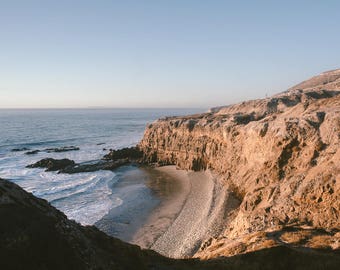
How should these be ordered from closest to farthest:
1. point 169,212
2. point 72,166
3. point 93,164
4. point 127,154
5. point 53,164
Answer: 1. point 169,212
2. point 53,164
3. point 72,166
4. point 93,164
5. point 127,154

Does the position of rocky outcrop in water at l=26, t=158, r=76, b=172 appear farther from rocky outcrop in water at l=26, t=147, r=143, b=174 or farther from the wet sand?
the wet sand

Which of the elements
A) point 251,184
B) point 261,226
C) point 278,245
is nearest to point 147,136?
point 251,184

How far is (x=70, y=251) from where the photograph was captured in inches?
372

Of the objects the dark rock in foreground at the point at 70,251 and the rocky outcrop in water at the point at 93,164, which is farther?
the rocky outcrop in water at the point at 93,164

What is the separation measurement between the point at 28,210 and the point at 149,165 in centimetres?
4454

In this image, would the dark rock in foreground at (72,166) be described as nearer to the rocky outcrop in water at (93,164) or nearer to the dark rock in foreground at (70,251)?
the rocky outcrop in water at (93,164)

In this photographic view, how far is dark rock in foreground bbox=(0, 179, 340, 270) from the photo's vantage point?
28.8 feet

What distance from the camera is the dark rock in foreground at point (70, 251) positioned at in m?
8.78

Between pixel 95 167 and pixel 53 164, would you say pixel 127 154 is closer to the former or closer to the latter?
pixel 95 167

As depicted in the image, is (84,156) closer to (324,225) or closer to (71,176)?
(71,176)

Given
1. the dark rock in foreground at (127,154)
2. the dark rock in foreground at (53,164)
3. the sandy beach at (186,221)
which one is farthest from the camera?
the dark rock in foreground at (127,154)

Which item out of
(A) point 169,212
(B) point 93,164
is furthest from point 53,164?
(A) point 169,212

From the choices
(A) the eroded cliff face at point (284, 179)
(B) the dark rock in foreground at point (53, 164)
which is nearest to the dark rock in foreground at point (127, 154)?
(B) the dark rock in foreground at point (53, 164)

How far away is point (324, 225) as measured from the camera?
59.9ft
